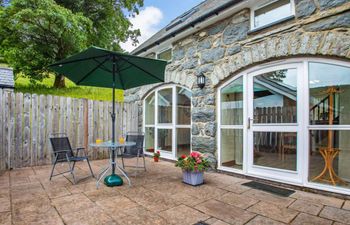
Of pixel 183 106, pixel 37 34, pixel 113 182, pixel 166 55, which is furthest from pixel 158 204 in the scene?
pixel 37 34

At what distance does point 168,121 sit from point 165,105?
1.60ft

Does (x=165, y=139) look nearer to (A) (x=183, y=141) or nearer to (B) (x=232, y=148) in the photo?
(A) (x=183, y=141)

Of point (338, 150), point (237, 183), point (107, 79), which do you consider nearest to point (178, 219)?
point (237, 183)

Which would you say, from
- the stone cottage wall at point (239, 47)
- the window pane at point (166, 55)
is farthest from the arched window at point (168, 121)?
the window pane at point (166, 55)

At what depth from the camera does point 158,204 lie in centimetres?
272

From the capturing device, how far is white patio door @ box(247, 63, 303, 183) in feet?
10.9

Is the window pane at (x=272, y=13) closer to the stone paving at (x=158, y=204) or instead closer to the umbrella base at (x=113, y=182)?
the stone paving at (x=158, y=204)

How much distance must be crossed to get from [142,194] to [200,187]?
39.0 inches

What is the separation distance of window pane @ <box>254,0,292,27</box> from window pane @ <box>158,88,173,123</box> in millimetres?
2742

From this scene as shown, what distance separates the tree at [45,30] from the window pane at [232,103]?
7398mm

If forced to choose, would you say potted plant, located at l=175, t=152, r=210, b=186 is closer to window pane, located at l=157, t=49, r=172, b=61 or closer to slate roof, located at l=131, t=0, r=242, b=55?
slate roof, located at l=131, t=0, r=242, b=55

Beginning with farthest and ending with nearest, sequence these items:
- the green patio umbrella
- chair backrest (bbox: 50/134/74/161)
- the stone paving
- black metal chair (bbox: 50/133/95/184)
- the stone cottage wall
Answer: chair backrest (bbox: 50/134/74/161)
black metal chair (bbox: 50/133/95/184)
the green patio umbrella
the stone cottage wall
the stone paving

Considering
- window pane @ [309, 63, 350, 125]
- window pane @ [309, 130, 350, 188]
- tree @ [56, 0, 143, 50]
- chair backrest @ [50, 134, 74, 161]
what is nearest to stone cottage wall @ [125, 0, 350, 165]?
window pane @ [309, 63, 350, 125]

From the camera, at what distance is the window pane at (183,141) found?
5234mm
